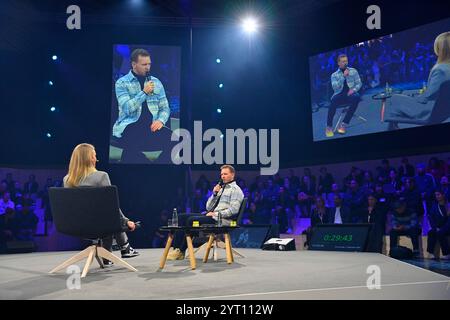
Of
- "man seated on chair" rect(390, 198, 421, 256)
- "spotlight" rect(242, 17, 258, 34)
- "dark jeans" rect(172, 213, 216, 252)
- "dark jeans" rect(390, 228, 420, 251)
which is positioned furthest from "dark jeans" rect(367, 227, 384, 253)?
"spotlight" rect(242, 17, 258, 34)

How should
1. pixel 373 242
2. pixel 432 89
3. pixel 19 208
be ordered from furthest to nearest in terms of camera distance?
pixel 19 208 → pixel 432 89 → pixel 373 242

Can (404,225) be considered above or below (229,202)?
below

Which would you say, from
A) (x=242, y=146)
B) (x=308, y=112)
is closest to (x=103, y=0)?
(x=242, y=146)

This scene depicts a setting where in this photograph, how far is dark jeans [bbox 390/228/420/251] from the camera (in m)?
7.24

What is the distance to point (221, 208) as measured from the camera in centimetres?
560

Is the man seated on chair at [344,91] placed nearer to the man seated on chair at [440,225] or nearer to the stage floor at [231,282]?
the man seated on chair at [440,225]

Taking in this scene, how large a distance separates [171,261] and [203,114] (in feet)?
23.1

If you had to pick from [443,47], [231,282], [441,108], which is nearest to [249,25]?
[443,47]

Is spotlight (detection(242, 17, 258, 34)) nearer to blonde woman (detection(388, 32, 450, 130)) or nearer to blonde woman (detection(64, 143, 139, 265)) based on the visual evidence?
blonde woman (detection(388, 32, 450, 130))

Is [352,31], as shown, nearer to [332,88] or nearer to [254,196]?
[332,88]

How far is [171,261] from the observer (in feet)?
17.1

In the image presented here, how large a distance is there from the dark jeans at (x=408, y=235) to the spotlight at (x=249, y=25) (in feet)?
18.3

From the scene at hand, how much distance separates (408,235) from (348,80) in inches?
159

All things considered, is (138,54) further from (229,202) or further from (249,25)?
(229,202)
